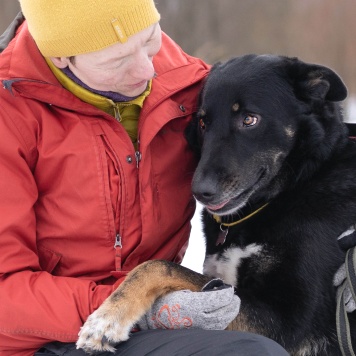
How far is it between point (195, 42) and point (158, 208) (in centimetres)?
683

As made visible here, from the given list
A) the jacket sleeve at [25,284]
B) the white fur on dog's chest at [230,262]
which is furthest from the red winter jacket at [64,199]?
the white fur on dog's chest at [230,262]

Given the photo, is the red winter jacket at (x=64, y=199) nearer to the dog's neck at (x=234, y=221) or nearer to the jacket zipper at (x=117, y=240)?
the jacket zipper at (x=117, y=240)

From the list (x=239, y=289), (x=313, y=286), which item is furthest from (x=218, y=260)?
(x=313, y=286)

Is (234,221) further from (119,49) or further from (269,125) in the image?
(119,49)

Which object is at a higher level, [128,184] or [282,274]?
[128,184]

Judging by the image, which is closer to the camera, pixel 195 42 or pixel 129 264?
pixel 129 264

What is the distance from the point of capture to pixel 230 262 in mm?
2447

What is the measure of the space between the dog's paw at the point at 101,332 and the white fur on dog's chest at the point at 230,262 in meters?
0.58

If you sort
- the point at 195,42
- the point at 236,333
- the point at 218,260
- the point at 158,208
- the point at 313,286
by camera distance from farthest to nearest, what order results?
the point at 195,42
the point at 218,260
the point at 158,208
the point at 313,286
the point at 236,333

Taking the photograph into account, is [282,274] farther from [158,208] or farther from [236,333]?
[158,208]

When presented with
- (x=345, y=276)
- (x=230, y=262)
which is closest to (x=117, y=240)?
(x=230, y=262)

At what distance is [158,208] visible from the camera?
234cm

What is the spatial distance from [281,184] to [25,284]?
1084mm

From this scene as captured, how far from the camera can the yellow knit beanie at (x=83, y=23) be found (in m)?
2.03
